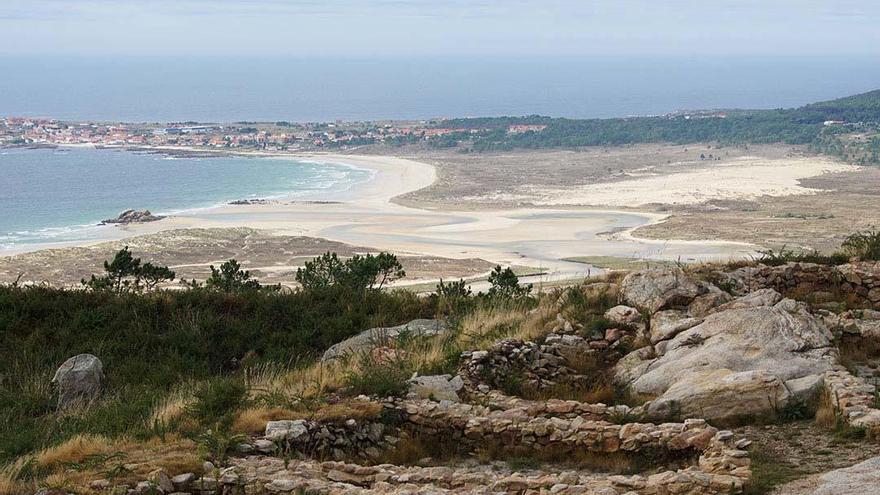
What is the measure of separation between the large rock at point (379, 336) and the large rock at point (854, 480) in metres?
6.67

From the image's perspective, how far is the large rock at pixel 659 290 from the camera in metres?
13.2

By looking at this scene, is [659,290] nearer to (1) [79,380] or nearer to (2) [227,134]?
(1) [79,380]

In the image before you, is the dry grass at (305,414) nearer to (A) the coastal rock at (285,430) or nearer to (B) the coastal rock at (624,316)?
(A) the coastal rock at (285,430)

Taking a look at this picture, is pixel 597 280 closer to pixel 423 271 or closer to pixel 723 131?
pixel 423 271

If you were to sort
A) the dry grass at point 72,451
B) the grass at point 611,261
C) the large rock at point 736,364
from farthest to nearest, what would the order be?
the grass at point 611,261 → the large rock at point 736,364 → the dry grass at point 72,451

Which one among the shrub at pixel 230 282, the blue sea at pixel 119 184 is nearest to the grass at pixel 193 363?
the shrub at pixel 230 282

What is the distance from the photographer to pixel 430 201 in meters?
71.2

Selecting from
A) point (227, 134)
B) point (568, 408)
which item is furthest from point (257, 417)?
point (227, 134)

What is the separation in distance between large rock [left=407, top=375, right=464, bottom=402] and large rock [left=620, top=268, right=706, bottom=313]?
387cm

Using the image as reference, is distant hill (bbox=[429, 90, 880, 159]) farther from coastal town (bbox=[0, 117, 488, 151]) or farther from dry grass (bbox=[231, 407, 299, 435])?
dry grass (bbox=[231, 407, 299, 435])

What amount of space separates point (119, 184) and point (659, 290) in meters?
76.4

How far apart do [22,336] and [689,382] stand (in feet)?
34.6

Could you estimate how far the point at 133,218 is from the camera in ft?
204

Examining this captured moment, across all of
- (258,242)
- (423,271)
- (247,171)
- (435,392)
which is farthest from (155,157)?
(435,392)
